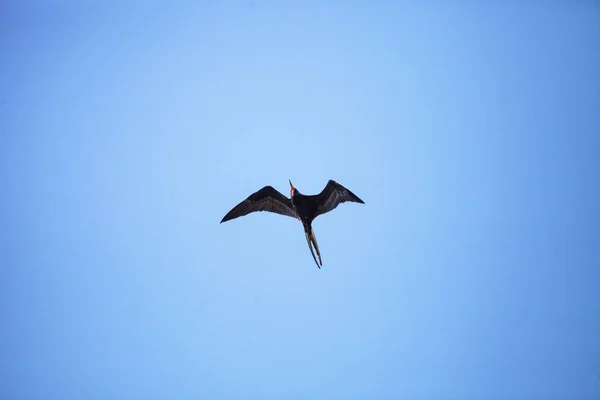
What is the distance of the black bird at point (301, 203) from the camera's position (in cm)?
717

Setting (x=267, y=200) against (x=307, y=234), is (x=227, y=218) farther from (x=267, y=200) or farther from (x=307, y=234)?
(x=307, y=234)

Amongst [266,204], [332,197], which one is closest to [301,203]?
[332,197]

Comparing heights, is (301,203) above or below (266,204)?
below

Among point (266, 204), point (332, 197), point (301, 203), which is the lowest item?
point (301, 203)

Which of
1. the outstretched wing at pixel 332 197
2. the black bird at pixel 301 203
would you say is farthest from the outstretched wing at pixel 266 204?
the outstretched wing at pixel 332 197

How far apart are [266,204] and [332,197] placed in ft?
4.69

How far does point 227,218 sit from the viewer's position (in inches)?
300

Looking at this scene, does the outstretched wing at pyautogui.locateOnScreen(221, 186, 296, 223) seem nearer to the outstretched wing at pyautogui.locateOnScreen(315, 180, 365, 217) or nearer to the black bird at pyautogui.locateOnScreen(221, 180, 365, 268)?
the black bird at pyautogui.locateOnScreen(221, 180, 365, 268)

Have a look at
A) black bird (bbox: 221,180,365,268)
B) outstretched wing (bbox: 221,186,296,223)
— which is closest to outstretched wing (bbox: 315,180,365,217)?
black bird (bbox: 221,180,365,268)

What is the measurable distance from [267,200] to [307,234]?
113 cm

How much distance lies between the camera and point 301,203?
23.7 ft

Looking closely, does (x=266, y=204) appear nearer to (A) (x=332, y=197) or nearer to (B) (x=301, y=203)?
(B) (x=301, y=203)

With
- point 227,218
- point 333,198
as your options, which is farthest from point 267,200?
point 333,198

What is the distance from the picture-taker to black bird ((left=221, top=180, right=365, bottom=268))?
7172mm
